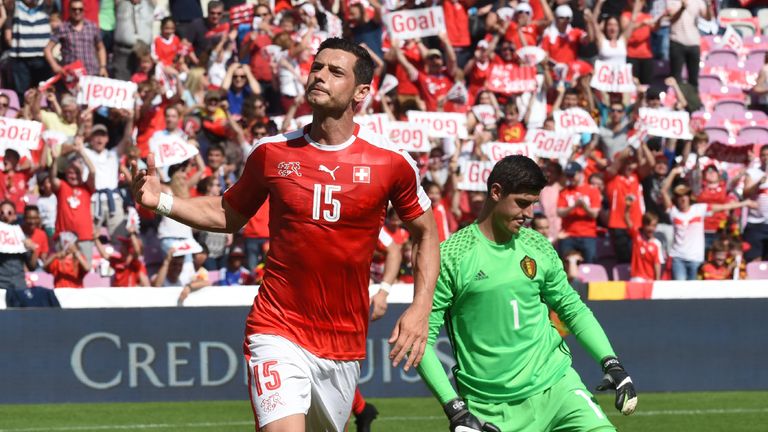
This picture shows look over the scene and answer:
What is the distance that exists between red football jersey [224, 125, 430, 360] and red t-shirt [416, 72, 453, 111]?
1299 centimetres

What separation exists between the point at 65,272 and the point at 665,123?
326 inches

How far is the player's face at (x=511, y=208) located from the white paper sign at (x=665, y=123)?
1195 centimetres

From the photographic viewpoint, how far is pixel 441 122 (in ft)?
59.3

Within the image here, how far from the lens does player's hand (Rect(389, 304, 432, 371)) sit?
6.06 metres

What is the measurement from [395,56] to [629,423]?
7.65 meters

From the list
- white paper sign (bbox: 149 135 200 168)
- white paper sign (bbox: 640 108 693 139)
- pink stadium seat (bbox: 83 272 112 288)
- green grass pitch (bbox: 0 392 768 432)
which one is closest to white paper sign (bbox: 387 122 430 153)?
white paper sign (bbox: 149 135 200 168)

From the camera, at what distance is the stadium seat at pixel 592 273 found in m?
17.4

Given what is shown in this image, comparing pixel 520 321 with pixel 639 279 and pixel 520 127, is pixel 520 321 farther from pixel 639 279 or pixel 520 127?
pixel 520 127

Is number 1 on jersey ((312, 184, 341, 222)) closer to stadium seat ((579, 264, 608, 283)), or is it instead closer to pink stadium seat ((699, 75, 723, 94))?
stadium seat ((579, 264, 608, 283))

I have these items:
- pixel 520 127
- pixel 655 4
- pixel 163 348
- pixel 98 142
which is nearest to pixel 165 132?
pixel 98 142

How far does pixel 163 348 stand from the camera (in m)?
14.5

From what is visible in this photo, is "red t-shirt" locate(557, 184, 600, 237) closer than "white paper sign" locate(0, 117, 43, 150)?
No

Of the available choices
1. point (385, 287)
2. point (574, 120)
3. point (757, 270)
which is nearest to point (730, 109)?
point (574, 120)

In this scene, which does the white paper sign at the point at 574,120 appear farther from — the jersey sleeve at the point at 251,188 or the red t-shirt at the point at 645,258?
the jersey sleeve at the point at 251,188
